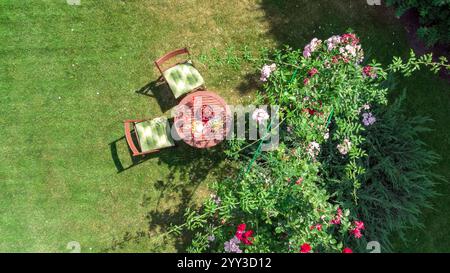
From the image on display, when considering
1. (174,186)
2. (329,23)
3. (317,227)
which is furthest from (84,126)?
(329,23)

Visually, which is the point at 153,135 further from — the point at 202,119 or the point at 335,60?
the point at 335,60

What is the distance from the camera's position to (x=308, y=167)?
628 centimetres

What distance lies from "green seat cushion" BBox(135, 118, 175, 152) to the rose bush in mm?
1457

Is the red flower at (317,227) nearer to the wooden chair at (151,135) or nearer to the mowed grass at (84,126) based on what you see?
the mowed grass at (84,126)

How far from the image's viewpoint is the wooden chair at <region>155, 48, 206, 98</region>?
7582mm

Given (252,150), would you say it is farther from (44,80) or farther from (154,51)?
(44,80)

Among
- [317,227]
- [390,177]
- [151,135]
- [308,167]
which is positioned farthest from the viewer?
[151,135]

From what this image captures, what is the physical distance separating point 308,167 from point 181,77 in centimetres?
300

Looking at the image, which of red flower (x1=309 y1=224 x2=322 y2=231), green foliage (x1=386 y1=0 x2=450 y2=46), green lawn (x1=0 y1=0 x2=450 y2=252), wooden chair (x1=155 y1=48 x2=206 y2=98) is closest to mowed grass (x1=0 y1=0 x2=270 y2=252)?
green lawn (x1=0 y1=0 x2=450 y2=252)

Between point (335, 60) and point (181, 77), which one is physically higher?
point (335, 60)

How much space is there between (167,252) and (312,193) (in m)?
3.77

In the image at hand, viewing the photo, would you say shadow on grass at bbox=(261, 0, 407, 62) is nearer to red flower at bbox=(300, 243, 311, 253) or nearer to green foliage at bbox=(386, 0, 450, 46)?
green foliage at bbox=(386, 0, 450, 46)

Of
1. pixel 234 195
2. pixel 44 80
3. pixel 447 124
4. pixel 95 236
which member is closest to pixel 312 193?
pixel 234 195

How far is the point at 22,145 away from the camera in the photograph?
830 cm
